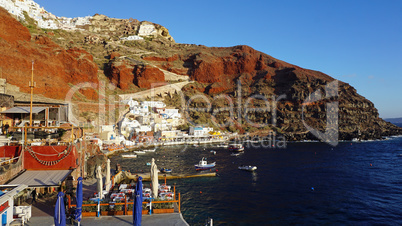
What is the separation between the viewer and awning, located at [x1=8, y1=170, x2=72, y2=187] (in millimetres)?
17109

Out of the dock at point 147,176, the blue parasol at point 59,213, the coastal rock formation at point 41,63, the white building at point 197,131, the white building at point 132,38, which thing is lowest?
the dock at point 147,176

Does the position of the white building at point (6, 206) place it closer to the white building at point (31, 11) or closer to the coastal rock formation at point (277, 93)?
the coastal rock formation at point (277, 93)

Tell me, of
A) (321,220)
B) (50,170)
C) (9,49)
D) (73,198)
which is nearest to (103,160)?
(50,170)

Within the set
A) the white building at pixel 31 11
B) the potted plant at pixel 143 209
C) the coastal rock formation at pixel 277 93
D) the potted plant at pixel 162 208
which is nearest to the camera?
the potted plant at pixel 143 209

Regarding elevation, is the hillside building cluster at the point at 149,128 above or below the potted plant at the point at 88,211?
above

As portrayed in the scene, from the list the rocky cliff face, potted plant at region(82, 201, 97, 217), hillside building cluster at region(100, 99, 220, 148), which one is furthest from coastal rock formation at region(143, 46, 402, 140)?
potted plant at region(82, 201, 97, 217)

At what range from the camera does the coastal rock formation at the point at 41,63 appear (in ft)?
202

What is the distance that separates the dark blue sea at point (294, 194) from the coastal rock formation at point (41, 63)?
3875 cm

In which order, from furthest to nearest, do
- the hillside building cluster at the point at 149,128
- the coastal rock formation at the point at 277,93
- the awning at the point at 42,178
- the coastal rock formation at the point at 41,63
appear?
1. the coastal rock formation at the point at 277,93
2. the hillside building cluster at the point at 149,128
3. the coastal rock formation at the point at 41,63
4. the awning at the point at 42,178

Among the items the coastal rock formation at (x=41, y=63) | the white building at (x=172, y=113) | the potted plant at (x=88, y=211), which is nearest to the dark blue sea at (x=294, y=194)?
the potted plant at (x=88, y=211)

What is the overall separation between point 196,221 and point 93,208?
349 inches

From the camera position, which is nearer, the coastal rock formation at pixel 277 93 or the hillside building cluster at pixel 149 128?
the hillside building cluster at pixel 149 128

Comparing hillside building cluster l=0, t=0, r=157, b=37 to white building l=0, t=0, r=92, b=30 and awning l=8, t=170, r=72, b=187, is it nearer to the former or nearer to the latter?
white building l=0, t=0, r=92, b=30

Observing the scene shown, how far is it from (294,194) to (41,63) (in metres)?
75.4
